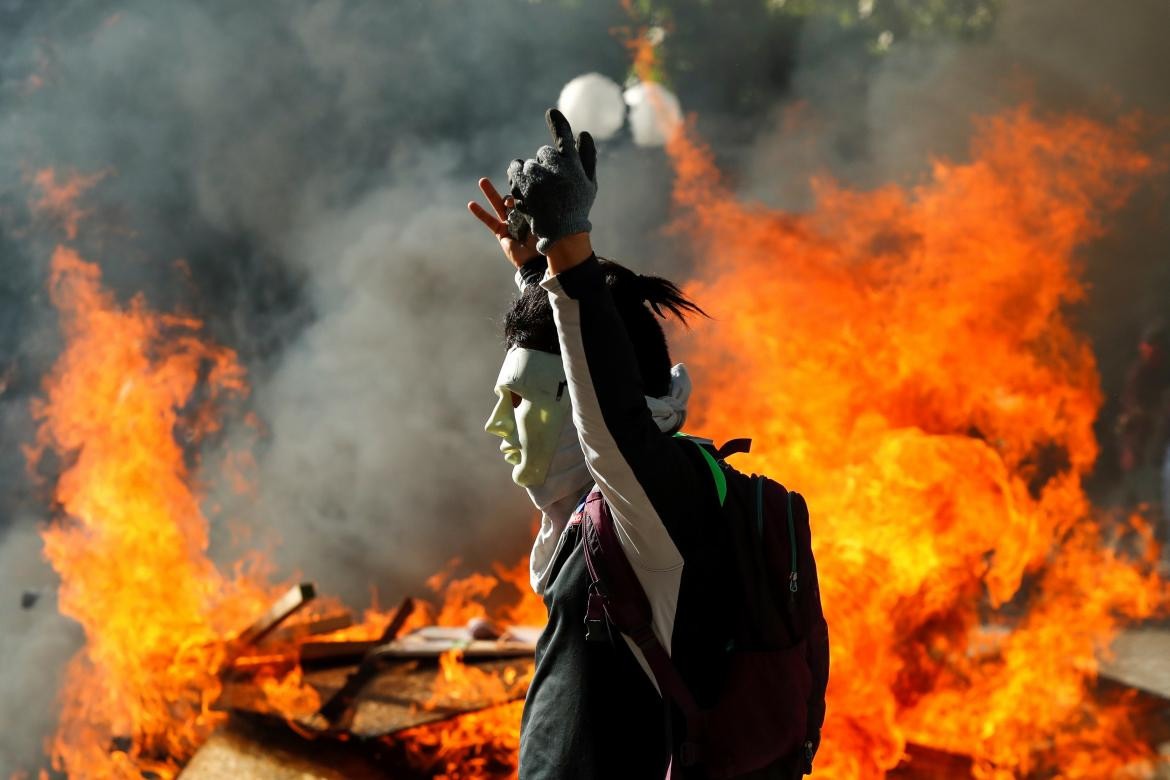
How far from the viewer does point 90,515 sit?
23.0ft

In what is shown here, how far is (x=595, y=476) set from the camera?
5.68 ft

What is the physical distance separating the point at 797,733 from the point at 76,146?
386 inches

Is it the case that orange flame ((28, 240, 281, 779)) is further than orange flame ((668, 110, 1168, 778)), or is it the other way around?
orange flame ((668, 110, 1168, 778))

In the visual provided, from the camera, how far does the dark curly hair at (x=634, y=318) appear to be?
2047 millimetres

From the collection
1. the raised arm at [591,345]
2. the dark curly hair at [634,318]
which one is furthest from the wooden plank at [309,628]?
the raised arm at [591,345]

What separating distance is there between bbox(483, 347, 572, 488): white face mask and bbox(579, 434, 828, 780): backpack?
0.19m

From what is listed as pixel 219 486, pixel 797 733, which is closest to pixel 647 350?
pixel 797 733

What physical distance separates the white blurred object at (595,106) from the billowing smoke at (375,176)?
7.6 inches

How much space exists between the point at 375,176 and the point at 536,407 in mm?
9040

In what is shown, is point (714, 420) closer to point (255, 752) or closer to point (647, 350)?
point (255, 752)

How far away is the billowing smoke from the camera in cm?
874

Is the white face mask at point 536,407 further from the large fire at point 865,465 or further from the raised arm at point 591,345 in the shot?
the large fire at point 865,465

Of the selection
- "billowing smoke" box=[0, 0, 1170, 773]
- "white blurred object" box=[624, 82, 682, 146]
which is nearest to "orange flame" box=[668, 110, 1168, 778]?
"white blurred object" box=[624, 82, 682, 146]

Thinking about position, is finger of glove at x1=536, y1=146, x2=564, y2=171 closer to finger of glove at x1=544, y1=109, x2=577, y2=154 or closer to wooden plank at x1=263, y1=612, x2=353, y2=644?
finger of glove at x1=544, y1=109, x2=577, y2=154
